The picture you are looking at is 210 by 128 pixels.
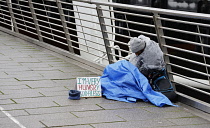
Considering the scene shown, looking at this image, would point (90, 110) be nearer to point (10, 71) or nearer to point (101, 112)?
point (101, 112)

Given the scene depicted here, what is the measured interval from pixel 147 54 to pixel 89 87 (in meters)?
0.91

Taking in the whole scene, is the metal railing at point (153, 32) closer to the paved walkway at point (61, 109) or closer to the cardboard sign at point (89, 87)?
the paved walkway at point (61, 109)

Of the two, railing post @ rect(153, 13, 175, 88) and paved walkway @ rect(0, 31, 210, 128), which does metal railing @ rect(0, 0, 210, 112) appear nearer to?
railing post @ rect(153, 13, 175, 88)

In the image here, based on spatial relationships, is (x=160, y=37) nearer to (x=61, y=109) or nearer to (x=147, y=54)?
(x=147, y=54)

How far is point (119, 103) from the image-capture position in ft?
19.1

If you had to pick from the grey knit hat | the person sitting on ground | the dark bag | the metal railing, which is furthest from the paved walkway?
the grey knit hat

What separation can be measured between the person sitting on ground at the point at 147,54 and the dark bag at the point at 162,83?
0.07 meters

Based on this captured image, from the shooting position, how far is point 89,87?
6.04 m

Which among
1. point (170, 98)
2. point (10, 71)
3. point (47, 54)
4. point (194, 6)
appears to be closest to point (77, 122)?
point (170, 98)

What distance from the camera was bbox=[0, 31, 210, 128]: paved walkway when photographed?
4.88 m

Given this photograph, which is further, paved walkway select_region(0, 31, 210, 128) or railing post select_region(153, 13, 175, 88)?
railing post select_region(153, 13, 175, 88)

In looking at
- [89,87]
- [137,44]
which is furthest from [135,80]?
[89,87]

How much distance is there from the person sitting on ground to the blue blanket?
13cm

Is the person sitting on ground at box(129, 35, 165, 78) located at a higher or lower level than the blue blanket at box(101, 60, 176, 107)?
higher
